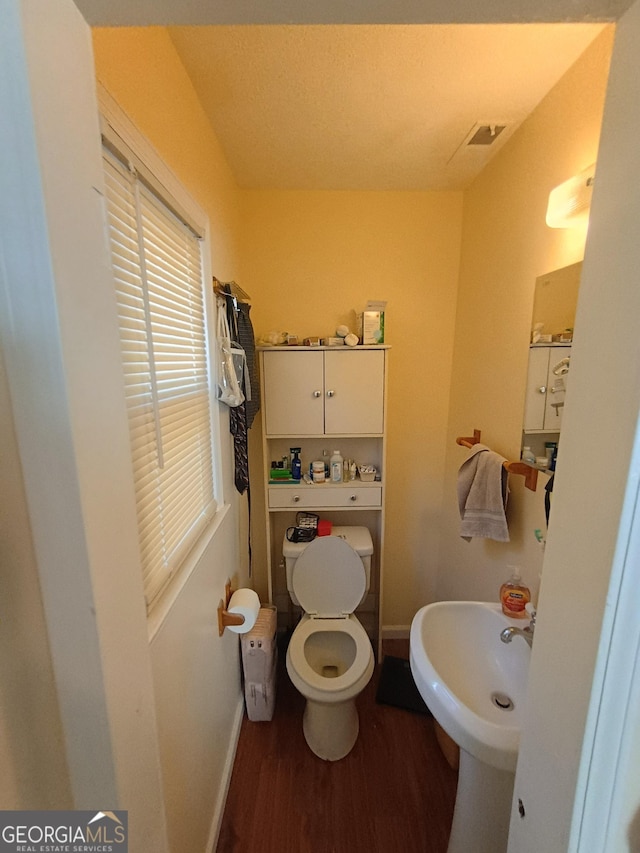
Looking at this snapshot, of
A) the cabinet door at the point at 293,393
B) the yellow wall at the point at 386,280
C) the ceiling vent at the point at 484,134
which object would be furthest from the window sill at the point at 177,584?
the ceiling vent at the point at 484,134

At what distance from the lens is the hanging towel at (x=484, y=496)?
1312mm

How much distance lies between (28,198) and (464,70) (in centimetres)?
132

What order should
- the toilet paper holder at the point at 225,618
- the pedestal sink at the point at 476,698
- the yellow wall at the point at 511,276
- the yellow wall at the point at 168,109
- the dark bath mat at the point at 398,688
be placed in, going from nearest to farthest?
1. the yellow wall at the point at 168,109
2. the pedestal sink at the point at 476,698
3. the yellow wall at the point at 511,276
4. the toilet paper holder at the point at 225,618
5. the dark bath mat at the point at 398,688

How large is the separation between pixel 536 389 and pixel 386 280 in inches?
39.3

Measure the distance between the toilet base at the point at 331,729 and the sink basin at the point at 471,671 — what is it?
54 cm

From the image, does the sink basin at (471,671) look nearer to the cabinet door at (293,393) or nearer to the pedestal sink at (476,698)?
the pedestal sink at (476,698)

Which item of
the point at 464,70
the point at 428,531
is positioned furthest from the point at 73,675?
the point at 428,531

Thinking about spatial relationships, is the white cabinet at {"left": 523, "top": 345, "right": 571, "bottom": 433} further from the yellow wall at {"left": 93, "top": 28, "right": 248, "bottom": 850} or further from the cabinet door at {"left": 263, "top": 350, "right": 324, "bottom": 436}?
the yellow wall at {"left": 93, "top": 28, "right": 248, "bottom": 850}

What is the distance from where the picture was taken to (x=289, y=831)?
124 centimetres

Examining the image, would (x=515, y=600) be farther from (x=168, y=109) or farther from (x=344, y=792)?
(x=168, y=109)

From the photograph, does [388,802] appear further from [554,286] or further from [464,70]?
[464,70]

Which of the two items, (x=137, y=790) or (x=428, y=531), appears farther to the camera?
(x=428, y=531)

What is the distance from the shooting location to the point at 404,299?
1.84 meters

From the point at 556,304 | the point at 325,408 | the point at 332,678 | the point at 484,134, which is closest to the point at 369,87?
the point at 484,134
